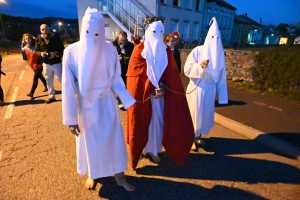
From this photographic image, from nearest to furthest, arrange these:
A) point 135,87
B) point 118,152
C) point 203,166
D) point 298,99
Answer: point 118,152, point 135,87, point 203,166, point 298,99

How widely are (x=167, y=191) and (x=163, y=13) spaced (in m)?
18.2

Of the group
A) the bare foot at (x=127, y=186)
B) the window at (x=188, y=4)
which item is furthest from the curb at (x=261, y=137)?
the window at (x=188, y=4)

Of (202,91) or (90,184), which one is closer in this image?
(90,184)

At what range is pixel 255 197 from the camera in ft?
8.61

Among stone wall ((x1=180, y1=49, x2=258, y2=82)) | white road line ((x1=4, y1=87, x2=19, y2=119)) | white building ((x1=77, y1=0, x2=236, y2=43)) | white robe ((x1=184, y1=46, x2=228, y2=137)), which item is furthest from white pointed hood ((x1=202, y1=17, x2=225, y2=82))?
white building ((x1=77, y1=0, x2=236, y2=43))

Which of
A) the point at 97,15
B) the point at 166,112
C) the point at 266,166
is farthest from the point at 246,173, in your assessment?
the point at 97,15

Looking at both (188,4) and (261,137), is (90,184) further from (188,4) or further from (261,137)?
(188,4)

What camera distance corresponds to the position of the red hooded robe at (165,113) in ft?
9.71

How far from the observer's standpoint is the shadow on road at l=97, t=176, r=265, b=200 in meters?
2.62

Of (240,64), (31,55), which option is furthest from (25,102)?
(240,64)

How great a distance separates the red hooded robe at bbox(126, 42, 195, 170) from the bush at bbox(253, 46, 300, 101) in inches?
194

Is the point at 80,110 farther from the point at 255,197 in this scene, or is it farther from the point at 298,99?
the point at 298,99

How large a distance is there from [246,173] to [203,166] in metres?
0.63

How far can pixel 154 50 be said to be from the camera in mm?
2838
